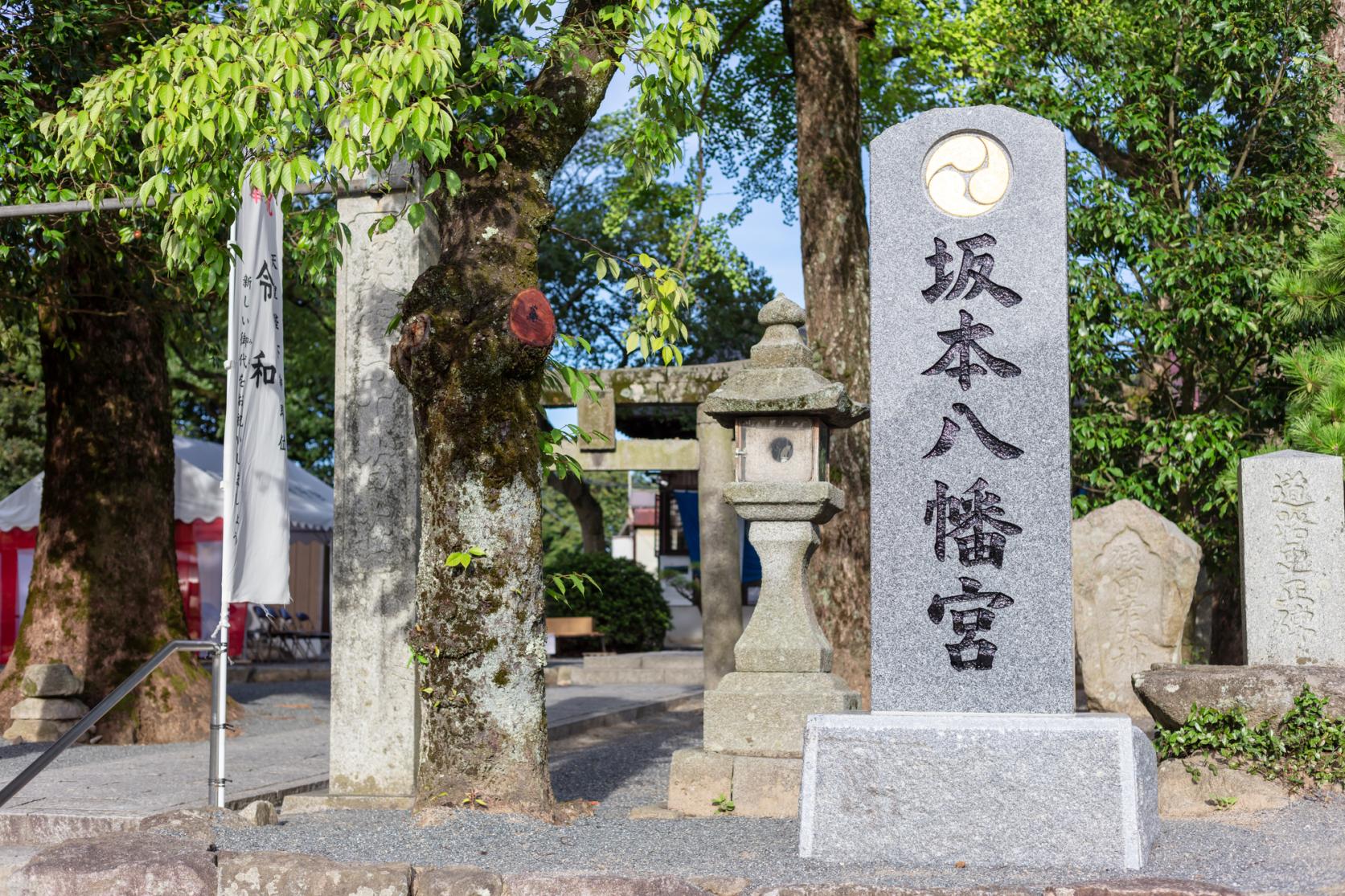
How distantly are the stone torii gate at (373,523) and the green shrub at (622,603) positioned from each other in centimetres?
1434

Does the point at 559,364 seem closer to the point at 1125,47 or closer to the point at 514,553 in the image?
the point at 514,553

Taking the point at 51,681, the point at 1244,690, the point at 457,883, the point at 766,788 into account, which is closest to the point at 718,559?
the point at 51,681

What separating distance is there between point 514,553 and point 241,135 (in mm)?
2411

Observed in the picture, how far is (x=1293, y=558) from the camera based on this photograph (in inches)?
393

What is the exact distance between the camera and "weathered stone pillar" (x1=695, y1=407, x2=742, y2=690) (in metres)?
14.6

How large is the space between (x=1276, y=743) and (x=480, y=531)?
4.44 m

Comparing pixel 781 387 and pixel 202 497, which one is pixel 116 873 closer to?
pixel 781 387

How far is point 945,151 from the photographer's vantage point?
21.1 ft

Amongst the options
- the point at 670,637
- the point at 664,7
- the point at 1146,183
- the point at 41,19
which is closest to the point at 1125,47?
the point at 1146,183

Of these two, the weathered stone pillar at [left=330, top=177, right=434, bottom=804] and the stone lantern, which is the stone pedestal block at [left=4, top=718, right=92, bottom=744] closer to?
the weathered stone pillar at [left=330, top=177, right=434, bottom=804]

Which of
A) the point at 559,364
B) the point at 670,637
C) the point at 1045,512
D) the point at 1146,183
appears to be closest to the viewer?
the point at 1045,512

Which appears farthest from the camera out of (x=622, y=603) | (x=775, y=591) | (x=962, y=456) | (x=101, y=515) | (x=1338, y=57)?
(x=622, y=603)

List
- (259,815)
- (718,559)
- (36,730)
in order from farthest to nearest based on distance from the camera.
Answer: (718,559) < (36,730) < (259,815)

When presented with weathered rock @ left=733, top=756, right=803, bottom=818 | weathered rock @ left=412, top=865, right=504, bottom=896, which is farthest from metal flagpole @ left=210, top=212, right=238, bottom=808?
weathered rock @ left=733, top=756, right=803, bottom=818
